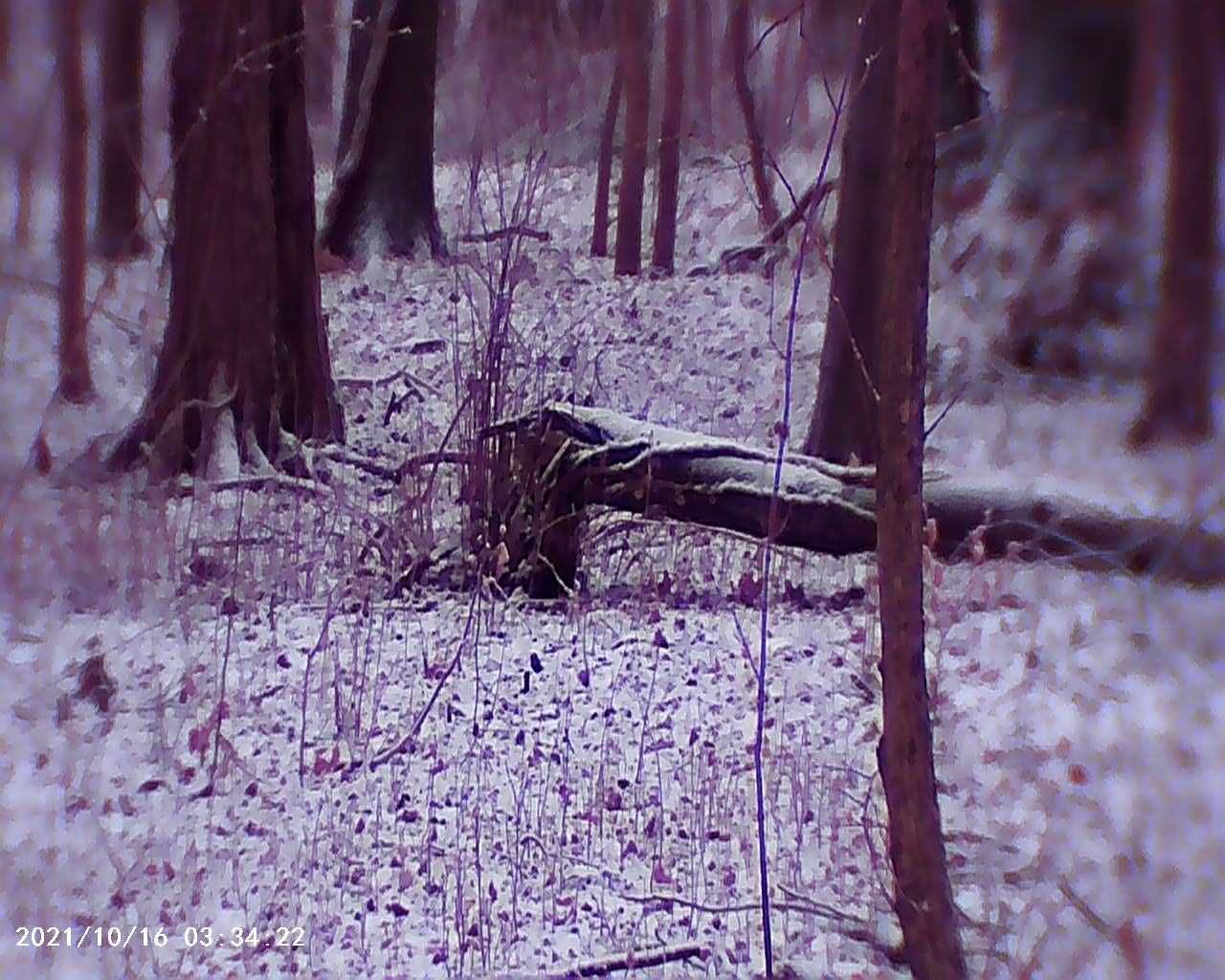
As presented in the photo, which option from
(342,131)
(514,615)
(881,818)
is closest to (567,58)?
(342,131)

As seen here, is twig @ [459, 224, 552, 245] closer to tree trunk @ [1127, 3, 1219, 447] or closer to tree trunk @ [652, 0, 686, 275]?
tree trunk @ [652, 0, 686, 275]

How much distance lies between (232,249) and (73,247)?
2402 millimetres

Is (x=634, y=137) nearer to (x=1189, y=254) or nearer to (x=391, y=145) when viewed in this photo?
(x=391, y=145)

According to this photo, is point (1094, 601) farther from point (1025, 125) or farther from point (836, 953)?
point (1025, 125)

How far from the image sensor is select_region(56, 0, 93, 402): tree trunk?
8070 millimetres

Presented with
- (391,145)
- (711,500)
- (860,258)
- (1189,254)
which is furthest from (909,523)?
(391,145)

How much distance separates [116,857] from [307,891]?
58 centimetres

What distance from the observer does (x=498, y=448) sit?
5883 mm

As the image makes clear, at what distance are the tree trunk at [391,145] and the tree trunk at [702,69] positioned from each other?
94.0 inches

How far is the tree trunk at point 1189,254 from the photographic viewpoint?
5789 millimetres

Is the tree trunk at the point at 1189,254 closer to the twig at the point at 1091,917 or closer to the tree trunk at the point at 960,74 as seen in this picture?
the tree trunk at the point at 960,74

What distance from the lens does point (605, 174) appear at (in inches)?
480

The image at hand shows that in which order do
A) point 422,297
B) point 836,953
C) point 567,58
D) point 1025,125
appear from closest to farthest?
point 836,953 → point 1025,125 → point 567,58 → point 422,297

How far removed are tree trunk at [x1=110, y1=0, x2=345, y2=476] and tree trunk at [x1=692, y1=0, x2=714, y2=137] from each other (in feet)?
15.3
